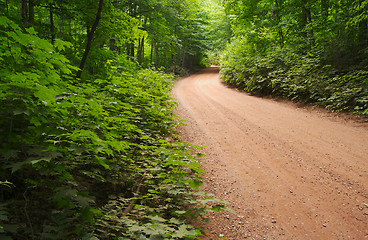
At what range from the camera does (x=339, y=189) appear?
3.94 meters

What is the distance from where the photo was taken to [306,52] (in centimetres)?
1196

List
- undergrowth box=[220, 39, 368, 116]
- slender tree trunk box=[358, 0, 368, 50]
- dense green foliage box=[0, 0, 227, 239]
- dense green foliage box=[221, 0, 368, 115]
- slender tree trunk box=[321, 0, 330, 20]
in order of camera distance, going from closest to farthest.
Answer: dense green foliage box=[0, 0, 227, 239] → undergrowth box=[220, 39, 368, 116] → dense green foliage box=[221, 0, 368, 115] → slender tree trunk box=[358, 0, 368, 50] → slender tree trunk box=[321, 0, 330, 20]

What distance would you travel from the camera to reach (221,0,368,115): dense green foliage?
8758mm

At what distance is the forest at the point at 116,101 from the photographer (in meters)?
1.97

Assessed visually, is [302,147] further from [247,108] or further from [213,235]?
[247,108]

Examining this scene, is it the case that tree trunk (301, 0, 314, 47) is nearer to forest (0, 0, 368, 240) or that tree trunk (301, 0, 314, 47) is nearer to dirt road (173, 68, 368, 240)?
forest (0, 0, 368, 240)

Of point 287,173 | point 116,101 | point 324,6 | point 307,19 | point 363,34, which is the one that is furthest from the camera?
point 307,19

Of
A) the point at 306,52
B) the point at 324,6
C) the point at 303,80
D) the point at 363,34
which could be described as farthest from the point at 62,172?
the point at 324,6

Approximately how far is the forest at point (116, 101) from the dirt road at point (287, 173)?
61 centimetres

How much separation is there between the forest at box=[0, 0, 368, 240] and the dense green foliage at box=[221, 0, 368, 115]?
68 mm

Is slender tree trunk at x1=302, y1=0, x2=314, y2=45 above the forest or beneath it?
above

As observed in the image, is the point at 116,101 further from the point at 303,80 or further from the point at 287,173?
the point at 303,80

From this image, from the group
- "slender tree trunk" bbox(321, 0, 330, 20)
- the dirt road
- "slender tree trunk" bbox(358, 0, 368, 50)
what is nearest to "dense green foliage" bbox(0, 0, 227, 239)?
the dirt road

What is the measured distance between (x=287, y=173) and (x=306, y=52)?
1028 centimetres
